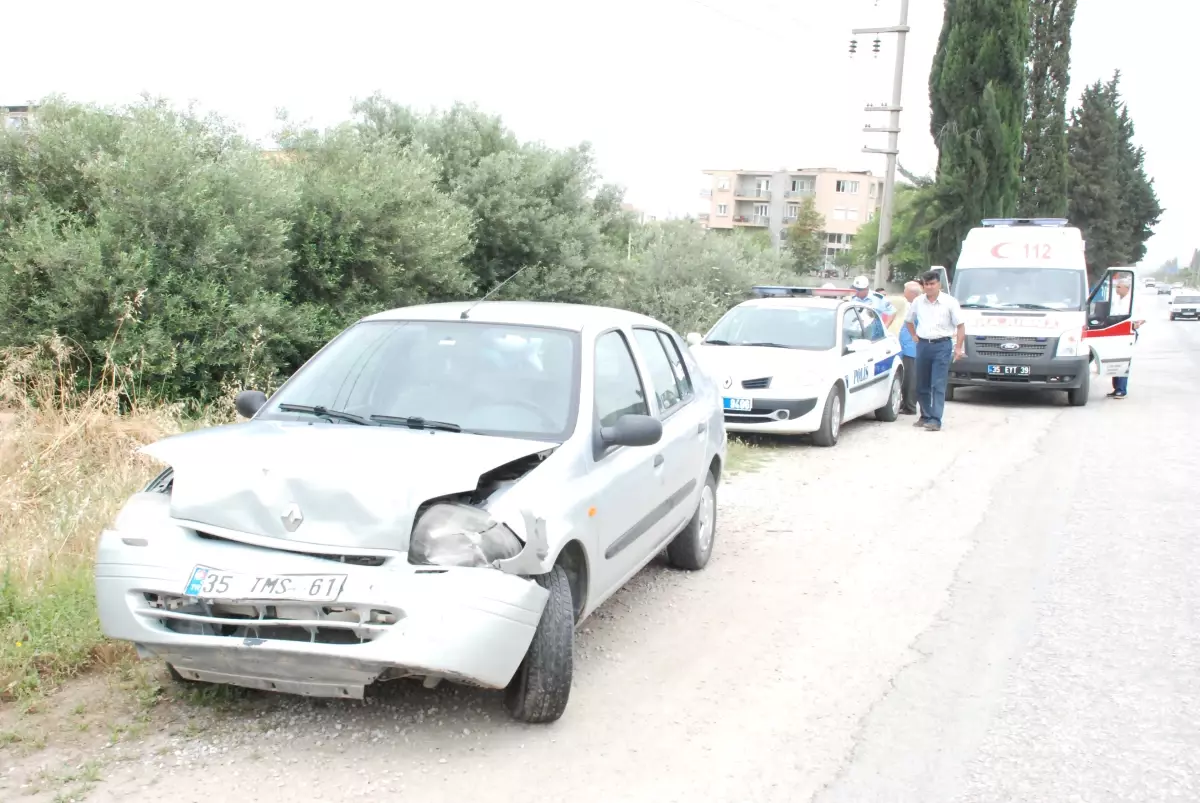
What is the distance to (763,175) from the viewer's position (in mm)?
122750

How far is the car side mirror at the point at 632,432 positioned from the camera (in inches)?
185

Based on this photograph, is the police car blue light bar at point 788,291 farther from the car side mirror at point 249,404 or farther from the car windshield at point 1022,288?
the car side mirror at point 249,404

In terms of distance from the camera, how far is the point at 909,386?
1447 cm

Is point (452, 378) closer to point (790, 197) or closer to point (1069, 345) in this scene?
point (1069, 345)

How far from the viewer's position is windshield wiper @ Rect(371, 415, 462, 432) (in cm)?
459

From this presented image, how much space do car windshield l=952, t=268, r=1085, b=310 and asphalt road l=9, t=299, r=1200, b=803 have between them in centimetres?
820

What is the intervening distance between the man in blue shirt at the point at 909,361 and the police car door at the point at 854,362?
1822mm

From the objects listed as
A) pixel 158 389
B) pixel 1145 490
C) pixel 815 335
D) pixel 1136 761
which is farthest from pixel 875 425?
pixel 1136 761

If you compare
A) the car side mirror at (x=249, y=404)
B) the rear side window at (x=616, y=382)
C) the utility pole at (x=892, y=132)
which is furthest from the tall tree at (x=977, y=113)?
the car side mirror at (x=249, y=404)

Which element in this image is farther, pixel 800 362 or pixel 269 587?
pixel 800 362

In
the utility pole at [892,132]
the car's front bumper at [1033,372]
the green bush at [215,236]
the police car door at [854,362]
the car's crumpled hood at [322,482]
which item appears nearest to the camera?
the car's crumpled hood at [322,482]

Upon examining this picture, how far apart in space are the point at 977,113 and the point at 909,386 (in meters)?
17.8

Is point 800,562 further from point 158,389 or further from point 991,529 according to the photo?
point 158,389

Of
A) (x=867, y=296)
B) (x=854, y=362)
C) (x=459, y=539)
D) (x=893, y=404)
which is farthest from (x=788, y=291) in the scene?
(x=459, y=539)
